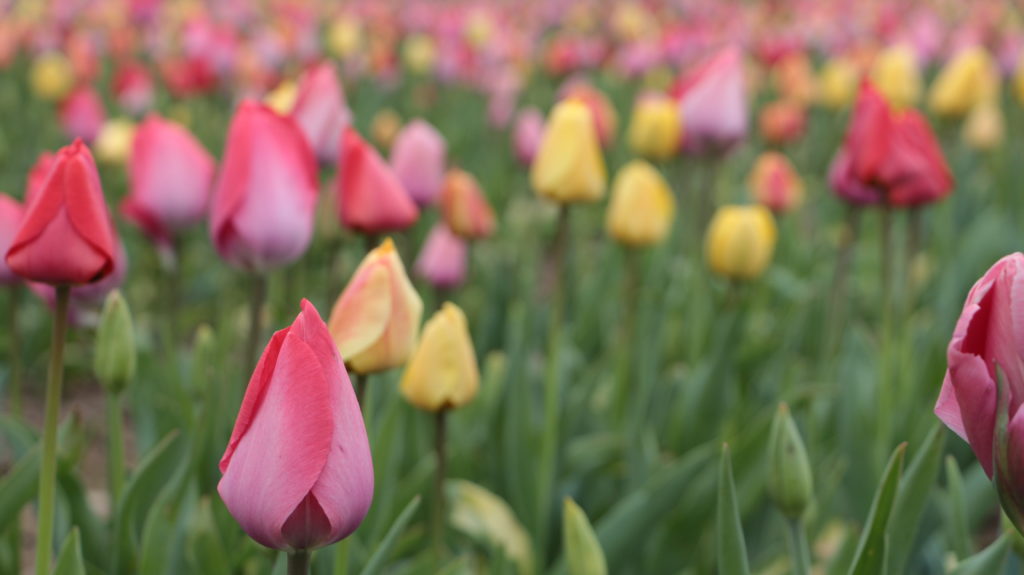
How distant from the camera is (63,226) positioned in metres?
0.89

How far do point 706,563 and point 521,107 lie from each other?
144 inches

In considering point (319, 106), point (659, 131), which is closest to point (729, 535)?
point (319, 106)

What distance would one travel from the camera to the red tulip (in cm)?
88

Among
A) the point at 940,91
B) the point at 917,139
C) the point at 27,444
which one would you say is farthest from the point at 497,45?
the point at 27,444

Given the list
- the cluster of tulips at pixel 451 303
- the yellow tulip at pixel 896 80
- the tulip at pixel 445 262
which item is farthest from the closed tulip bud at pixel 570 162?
the yellow tulip at pixel 896 80

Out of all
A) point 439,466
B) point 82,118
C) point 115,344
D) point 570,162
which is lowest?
point 439,466

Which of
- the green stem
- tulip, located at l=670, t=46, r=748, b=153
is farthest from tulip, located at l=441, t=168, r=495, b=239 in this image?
the green stem

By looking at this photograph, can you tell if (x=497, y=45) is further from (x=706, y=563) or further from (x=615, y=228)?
(x=706, y=563)

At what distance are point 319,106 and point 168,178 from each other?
10.2 inches

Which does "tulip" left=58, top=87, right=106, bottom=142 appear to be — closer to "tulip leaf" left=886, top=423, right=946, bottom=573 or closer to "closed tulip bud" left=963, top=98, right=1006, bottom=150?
"tulip leaf" left=886, top=423, right=946, bottom=573

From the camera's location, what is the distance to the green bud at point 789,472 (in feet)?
3.29

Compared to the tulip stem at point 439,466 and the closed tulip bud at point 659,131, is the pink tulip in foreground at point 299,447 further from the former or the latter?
the closed tulip bud at point 659,131

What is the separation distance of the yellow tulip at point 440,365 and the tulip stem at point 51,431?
0.43 metres

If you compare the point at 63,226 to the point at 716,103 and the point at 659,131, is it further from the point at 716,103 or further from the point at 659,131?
the point at 659,131
